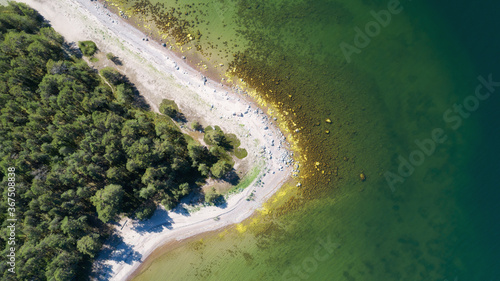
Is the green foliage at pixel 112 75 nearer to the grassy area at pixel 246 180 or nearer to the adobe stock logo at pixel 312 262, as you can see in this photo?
the grassy area at pixel 246 180

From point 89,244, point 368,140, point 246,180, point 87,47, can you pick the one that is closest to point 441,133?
point 368,140

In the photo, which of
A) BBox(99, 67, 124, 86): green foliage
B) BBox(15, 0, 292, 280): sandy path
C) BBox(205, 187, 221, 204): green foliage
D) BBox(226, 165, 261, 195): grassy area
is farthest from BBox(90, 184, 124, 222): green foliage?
BBox(99, 67, 124, 86): green foliage

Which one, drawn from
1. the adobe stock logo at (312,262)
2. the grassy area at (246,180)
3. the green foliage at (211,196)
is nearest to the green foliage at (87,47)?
the green foliage at (211,196)

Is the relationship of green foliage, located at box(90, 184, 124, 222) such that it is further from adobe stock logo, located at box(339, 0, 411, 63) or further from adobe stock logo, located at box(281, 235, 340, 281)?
adobe stock logo, located at box(339, 0, 411, 63)

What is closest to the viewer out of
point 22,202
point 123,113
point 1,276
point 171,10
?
point 1,276

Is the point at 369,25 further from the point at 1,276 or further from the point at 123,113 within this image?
the point at 1,276

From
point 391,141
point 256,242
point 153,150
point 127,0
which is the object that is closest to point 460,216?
point 391,141
